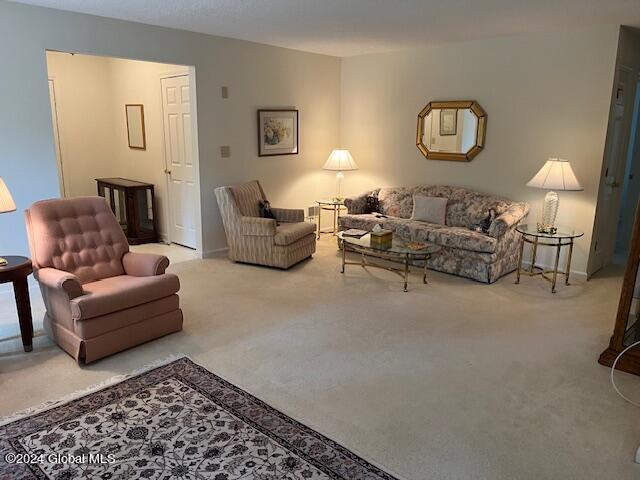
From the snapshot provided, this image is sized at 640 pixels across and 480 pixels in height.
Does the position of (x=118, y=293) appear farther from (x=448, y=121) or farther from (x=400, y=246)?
(x=448, y=121)

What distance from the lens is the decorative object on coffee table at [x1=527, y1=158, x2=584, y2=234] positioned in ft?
15.2

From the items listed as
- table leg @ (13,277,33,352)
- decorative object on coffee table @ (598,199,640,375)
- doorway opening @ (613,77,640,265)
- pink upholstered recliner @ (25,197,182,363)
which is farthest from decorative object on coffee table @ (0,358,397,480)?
doorway opening @ (613,77,640,265)

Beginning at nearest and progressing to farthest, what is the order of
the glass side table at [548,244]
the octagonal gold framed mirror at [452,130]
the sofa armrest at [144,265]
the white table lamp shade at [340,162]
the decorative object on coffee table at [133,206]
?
the sofa armrest at [144,265], the glass side table at [548,244], the octagonal gold framed mirror at [452,130], the decorative object on coffee table at [133,206], the white table lamp shade at [340,162]

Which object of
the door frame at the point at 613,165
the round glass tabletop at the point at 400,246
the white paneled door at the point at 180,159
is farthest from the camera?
the white paneled door at the point at 180,159

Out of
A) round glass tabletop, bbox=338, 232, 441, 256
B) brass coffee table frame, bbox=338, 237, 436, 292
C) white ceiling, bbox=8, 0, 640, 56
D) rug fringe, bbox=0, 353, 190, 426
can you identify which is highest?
white ceiling, bbox=8, 0, 640, 56

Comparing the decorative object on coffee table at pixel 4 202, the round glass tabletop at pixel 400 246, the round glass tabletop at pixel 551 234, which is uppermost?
the decorative object on coffee table at pixel 4 202

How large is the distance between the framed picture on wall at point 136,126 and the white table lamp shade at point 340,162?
7.95 feet

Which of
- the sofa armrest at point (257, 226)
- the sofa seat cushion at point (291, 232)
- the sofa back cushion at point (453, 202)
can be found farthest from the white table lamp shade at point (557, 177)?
the sofa armrest at point (257, 226)

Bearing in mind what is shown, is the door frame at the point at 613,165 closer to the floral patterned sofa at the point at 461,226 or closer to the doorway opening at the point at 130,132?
the floral patterned sofa at the point at 461,226

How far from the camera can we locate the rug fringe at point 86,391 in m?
2.59

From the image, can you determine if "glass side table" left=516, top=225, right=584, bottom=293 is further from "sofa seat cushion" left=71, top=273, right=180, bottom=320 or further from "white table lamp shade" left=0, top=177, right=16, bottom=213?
"white table lamp shade" left=0, top=177, right=16, bottom=213

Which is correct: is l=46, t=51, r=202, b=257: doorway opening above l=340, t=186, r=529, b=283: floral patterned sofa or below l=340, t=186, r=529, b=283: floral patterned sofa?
above

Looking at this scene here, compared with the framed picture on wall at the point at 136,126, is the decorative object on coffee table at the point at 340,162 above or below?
below

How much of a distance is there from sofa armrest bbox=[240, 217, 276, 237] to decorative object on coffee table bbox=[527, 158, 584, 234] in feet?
8.58
